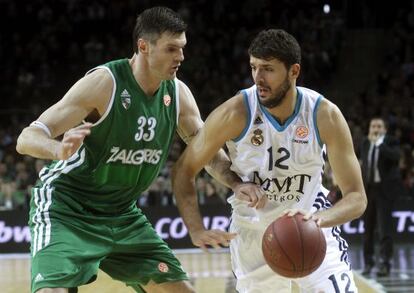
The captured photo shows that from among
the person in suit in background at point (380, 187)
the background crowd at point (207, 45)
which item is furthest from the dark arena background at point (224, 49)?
the person in suit in background at point (380, 187)

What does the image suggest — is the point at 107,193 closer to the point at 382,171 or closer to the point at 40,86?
the point at 382,171

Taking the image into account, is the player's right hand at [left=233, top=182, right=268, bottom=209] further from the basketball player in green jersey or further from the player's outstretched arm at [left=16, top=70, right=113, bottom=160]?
the player's outstretched arm at [left=16, top=70, right=113, bottom=160]

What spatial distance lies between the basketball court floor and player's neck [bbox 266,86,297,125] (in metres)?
3.61

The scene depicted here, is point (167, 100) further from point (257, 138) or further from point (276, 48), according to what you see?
point (276, 48)

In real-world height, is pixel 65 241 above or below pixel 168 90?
below

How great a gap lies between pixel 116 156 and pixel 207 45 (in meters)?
12.4

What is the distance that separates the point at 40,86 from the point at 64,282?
12479 millimetres

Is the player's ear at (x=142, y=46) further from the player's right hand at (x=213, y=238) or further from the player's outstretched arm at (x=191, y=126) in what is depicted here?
the player's right hand at (x=213, y=238)

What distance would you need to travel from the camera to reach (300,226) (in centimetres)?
361

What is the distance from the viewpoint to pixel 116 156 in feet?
13.4

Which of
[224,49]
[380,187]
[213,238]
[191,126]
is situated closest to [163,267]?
[213,238]

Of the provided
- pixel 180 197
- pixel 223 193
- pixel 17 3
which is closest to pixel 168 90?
pixel 180 197

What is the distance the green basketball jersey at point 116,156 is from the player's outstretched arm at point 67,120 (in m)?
0.07

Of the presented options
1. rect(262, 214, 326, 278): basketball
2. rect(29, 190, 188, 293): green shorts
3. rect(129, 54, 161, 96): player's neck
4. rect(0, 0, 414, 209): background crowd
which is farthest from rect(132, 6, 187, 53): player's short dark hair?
rect(0, 0, 414, 209): background crowd
